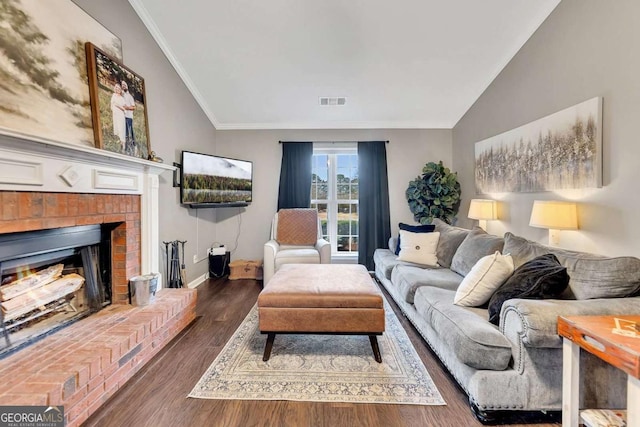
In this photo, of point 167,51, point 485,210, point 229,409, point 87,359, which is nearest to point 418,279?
point 485,210

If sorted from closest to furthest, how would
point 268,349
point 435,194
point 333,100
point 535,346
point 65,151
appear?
point 535,346, point 65,151, point 268,349, point 333,100, point 435,194

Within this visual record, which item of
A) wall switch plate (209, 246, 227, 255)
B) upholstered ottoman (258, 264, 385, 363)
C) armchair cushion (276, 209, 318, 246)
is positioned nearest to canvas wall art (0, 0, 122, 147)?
upholstered ottoman (258, 264, 385, 363)

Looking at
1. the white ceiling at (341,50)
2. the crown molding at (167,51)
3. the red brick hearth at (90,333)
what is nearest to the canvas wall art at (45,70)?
the red brick hearth at (90,333)

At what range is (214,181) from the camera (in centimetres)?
400

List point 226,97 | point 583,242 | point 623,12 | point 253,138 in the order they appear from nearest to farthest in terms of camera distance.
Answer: point 623,12, point 583,242, point 226,97, point 253,138

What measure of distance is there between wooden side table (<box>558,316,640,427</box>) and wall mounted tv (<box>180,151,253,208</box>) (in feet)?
11.9

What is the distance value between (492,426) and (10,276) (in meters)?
2.88

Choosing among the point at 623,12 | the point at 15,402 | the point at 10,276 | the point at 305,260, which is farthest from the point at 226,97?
the point at 623,12

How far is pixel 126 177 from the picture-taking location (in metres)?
2.46

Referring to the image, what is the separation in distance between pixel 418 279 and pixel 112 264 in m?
2.66

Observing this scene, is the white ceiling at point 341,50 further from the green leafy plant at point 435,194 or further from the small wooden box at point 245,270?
the small wooden box at point 245,270

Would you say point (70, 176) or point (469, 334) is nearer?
point (469, 334)

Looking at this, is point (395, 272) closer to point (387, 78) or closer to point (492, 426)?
point (492, 426)

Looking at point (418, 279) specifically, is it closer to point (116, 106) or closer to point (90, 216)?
point (90, 216)
